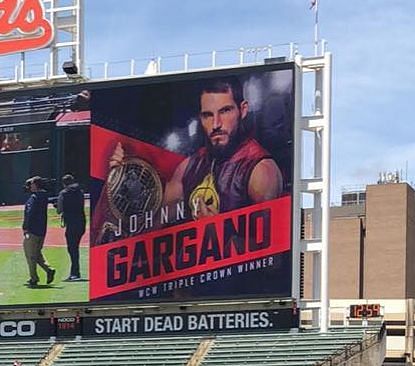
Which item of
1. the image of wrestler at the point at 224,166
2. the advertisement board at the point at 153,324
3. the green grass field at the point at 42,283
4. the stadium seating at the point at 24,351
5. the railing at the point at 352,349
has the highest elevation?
the image of wrestler at the point at 224,166

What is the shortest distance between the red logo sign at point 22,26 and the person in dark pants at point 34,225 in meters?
4.25

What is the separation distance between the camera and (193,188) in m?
28.5

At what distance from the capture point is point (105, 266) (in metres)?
29.3

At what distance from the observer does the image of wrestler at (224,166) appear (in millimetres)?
27766

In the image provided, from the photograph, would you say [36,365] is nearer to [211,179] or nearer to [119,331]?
[119,331]

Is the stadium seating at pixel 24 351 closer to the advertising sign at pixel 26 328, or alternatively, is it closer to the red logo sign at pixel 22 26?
the advertising sign at pixel 26 328

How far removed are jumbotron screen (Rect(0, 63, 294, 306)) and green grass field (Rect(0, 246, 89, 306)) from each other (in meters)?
0.03

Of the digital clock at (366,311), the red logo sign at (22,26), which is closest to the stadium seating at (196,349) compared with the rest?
the digital clock at (366,311)

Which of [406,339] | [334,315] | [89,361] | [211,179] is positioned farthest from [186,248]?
[406,339]

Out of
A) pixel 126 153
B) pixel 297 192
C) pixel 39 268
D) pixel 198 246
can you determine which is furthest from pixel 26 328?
pixel 297 192

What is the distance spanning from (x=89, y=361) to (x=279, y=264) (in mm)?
6148

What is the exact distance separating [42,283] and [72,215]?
6.33ft

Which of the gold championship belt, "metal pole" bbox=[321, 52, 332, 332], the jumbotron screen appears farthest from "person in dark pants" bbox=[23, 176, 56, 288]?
"metal pole" bbox=[321, 52, 332, 332]

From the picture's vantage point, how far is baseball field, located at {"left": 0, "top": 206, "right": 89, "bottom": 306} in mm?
29656
